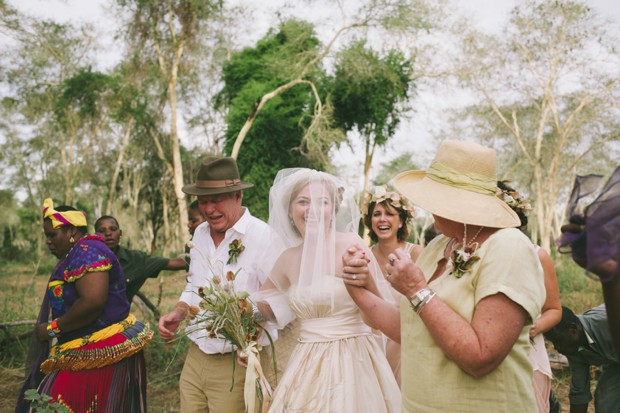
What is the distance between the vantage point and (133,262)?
5.08 m

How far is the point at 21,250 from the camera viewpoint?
115 feet

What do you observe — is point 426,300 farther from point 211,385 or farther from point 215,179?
point 215,179

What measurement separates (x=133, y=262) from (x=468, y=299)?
4088mm

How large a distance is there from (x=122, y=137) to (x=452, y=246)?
3067 centimetres

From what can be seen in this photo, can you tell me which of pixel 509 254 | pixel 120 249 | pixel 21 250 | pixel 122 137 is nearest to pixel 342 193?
pixel 509 254

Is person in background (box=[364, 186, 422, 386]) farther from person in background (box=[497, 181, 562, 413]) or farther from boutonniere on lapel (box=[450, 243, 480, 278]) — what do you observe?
boutonniere on lapel (box=[450, 243, 480, 278])

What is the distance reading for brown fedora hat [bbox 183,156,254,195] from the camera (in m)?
3.61

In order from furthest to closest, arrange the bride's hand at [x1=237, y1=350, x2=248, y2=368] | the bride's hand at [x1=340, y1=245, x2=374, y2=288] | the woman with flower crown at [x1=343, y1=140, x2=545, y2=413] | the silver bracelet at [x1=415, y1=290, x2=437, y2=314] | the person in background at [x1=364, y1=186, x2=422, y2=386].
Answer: the person in background at [x1=364, y1=186, x2=422, y2=386]
the bride's hand at [x1=237, y1=350, x2=248, y2=368]
the bride's hand at [x1=340, y1=245, x2=374, y2=288]
the silver bracelet at [x1=415, y1=290, x2=437, y2=314]
the woman with flower crown at [x1=343, y1=140, x2=545, y2=413]

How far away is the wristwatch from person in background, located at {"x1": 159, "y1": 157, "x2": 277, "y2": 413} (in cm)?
164

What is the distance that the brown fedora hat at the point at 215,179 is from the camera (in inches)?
142

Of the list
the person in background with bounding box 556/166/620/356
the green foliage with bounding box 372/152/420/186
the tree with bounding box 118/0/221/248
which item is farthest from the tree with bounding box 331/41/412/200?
the person in background with bounding box 556/166/620/356

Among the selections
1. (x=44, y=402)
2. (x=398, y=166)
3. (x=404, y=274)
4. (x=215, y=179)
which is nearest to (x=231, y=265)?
(x=215, y=179)

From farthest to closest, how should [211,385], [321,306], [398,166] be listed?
[398,166] < [211,385] < [321,306]

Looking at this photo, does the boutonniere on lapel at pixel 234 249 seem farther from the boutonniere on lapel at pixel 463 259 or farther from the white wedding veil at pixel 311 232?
the boutonniere on lapel at pixel 463 259
